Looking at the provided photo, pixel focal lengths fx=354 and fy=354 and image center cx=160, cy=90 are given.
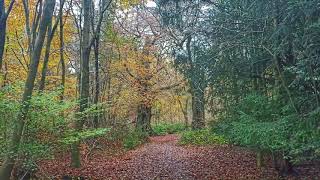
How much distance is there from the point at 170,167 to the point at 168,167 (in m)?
0.08

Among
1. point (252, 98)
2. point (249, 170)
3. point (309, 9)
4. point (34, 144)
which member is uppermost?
point (309, 9)

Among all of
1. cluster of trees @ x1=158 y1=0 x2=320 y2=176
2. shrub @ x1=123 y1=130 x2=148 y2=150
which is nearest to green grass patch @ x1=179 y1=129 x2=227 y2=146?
shrub @ x1=123 y1=130 x2=148 y2=150

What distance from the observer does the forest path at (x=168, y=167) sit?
1123 cm

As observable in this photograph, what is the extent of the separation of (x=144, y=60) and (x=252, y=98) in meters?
17.6

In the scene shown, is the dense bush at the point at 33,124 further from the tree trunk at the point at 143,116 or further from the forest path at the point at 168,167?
the tree trunk at the point at 143,116

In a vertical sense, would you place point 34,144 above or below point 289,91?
below

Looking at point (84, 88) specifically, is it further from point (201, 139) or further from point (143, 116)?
point (143, 116)

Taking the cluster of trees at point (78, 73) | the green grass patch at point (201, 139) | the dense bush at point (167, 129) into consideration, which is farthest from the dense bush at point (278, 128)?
the dense bush at point (167, 129)

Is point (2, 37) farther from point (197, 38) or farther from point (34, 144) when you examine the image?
point (197, 38)

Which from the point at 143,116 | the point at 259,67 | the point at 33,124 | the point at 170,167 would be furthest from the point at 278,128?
the point at 143,116

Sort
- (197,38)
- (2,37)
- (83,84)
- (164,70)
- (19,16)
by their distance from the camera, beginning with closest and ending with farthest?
(2,37) → (197,38) → (83,84) → (19,16) → (164,70)

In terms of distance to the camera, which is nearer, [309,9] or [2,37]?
[309,9]

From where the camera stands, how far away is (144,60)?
2598 cm

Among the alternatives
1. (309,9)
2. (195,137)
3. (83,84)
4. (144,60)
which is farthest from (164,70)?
(309,9)
